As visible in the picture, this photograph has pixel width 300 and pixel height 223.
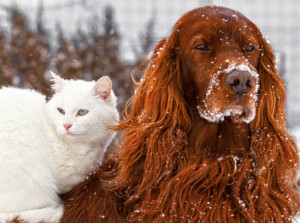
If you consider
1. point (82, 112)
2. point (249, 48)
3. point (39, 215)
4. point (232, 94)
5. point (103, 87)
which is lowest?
point (39, 215)

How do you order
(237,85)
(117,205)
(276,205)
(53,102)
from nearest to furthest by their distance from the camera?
1. (237,85)
2. (276,205)
3. (117,205)
4. (53,102)

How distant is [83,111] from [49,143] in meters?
0.28

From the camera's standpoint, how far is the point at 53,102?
99.6 inches

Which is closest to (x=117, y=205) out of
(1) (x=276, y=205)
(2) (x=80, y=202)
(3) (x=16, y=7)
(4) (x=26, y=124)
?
(2) (x=80, y=202)

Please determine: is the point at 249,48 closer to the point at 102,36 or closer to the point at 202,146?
the point at 202,146

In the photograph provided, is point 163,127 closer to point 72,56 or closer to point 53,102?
point 53,102

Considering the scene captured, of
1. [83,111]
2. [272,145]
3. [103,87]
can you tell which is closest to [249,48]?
[272,145]

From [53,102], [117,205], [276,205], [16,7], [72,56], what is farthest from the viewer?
[16,7]

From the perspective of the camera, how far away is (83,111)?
2.47 meters

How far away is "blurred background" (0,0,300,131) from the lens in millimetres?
5348

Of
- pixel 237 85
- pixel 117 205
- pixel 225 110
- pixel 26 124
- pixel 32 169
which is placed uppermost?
pixel 237 85

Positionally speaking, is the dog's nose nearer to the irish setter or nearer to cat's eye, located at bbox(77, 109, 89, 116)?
the irish setter

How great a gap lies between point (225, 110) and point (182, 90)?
333 mm

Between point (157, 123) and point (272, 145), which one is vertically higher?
point (157, 123)
